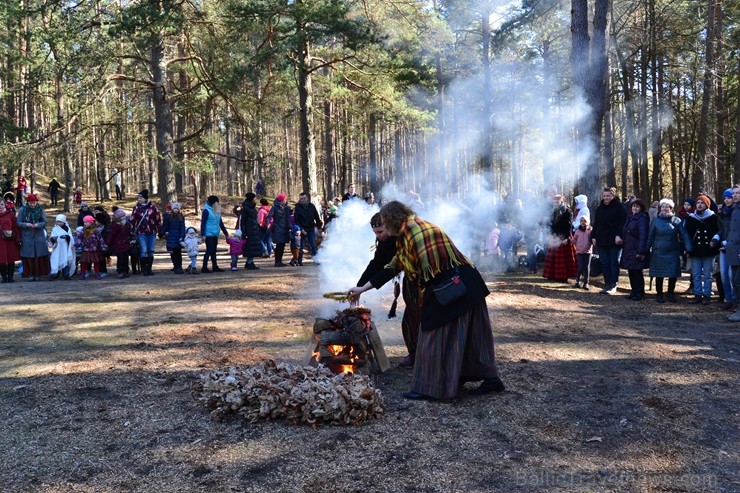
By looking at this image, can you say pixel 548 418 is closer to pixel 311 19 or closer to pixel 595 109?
pixel 595 109

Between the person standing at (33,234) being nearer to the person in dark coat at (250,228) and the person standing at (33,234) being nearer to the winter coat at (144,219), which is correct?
the winter coat at (144,219)

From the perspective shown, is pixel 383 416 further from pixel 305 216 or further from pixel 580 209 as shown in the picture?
pixel 305 216

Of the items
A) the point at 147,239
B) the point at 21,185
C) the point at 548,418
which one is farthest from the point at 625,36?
the point at 21,185

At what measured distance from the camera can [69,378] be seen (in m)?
6.30

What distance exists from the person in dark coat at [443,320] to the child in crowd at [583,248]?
7572 mm

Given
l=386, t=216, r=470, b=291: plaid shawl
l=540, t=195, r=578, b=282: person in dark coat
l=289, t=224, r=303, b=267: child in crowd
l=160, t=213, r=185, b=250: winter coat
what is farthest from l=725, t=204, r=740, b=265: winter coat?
l=160, t=213, r=185, b=250: winter coat

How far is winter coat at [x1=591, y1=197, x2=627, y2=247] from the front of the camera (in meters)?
11.6

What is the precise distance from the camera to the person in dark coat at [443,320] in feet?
17.3

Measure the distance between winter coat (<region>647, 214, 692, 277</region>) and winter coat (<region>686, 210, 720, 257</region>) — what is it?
0.53 feet

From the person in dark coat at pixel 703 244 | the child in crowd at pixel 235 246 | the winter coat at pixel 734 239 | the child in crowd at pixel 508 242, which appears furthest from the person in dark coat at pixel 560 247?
the child in crowd at pixel 235 246

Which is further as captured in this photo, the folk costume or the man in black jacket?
the man in black jacket

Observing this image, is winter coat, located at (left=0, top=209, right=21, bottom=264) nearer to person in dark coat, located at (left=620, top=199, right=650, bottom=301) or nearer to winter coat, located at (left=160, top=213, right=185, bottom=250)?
winter coat, located at (left=160, top=213, right=185, bottom=250)
